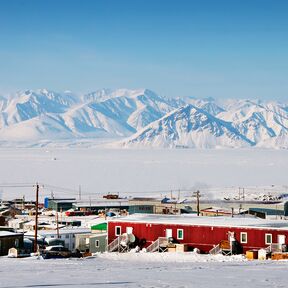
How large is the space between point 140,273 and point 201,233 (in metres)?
10.9

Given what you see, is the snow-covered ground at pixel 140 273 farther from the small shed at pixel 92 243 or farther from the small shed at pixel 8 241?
the small shed at pixel 92 243

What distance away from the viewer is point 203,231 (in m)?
32.5

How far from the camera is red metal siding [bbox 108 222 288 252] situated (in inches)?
1236

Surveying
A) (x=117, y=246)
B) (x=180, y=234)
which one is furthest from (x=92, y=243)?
(x=180, y=234)

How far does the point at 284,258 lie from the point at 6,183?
3311 inches

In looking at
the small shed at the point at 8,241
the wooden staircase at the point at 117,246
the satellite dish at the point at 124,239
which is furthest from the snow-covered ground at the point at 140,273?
the small shed at the point at 8,241

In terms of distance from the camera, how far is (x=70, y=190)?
3922 inches

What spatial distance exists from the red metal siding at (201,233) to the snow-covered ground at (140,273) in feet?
10.3

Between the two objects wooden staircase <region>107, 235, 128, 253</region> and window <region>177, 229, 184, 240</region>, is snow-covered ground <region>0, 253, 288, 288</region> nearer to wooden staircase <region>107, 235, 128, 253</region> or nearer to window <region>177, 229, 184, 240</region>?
window <region>177, 229, 184, 240</region>

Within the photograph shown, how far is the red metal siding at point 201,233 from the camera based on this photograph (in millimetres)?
31391

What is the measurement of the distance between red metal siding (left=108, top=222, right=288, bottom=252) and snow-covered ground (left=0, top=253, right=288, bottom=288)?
3141 mm

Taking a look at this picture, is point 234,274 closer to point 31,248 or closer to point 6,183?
point 31,248

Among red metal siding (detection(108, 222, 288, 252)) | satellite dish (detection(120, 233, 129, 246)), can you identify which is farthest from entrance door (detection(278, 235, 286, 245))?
satellite dish (detection(120, 233, 129, 246))

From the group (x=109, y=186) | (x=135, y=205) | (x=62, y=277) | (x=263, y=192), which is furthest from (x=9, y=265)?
(x=109, y=186)
